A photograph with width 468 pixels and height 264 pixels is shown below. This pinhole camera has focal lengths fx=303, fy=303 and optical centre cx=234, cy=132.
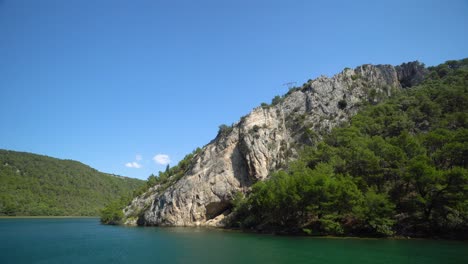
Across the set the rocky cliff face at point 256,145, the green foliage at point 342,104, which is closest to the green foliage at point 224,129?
the rocky cliff face at point 256,145

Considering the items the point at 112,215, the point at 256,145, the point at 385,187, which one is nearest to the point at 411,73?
the point at 256,145

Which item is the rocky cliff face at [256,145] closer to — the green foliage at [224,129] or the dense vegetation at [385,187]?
the green foliage at [224,129]

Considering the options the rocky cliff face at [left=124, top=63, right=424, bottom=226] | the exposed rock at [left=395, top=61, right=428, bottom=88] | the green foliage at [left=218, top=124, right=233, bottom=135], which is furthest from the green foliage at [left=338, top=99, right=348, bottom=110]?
the green foliage at [left=218, top=124, right=233, bottom=135]

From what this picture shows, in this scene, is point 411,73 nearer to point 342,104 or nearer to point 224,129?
point 342,104

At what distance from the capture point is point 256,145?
89812mm

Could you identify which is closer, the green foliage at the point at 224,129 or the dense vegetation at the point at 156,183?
the green foliage at the point at 224,129

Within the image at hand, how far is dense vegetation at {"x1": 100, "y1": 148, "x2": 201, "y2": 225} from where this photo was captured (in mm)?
111938

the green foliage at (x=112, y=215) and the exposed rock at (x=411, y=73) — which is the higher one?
the exposed rock at (x=411, y=73)

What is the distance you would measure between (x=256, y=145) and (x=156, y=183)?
2350 inches

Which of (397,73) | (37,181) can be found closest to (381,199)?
(397,73)

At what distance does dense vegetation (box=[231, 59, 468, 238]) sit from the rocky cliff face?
35.0ft

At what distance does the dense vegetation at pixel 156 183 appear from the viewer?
4407 inches

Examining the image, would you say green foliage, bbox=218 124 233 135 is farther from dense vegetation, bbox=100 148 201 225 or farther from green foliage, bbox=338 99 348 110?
green foliage, bbox=338 99 348 110

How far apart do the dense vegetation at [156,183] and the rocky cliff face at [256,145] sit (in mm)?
4004
